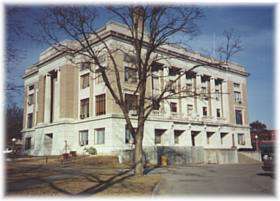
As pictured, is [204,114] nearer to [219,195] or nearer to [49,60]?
[49,60]

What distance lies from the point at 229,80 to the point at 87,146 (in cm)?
3168

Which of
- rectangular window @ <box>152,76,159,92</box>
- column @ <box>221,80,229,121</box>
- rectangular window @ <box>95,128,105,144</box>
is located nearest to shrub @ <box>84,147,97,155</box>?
rectangular window @ <box>95,128,105,144</box>

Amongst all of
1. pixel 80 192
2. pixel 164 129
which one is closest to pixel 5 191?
pixel 80 192

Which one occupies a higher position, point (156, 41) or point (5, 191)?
point (156, 41)

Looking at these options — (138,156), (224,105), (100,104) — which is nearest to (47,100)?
(100,104)

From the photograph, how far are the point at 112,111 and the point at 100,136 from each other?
3813mm

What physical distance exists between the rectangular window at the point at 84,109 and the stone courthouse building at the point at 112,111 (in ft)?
0.18

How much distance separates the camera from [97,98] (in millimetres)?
40562

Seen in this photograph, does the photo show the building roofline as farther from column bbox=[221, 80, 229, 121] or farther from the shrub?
the shrub

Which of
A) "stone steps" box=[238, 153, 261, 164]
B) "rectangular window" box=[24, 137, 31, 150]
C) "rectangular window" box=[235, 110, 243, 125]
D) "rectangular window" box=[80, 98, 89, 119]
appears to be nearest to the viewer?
"stone steps" box=[238, 153, 261, 164]

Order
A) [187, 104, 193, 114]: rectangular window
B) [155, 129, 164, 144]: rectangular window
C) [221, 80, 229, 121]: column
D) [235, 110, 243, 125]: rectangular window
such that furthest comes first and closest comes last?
1. [235, 110, 243, 125]: rectangular window
2. [221, 80, 229, 121]: column
3. [187, 104, 193, 114]: rectangular window
4. [155, 129, 164, 144]: rectangular window

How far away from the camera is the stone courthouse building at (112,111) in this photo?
128 feet

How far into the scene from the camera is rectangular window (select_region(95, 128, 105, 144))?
125 feet

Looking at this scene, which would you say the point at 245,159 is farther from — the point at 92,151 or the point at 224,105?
the point at 92,151
